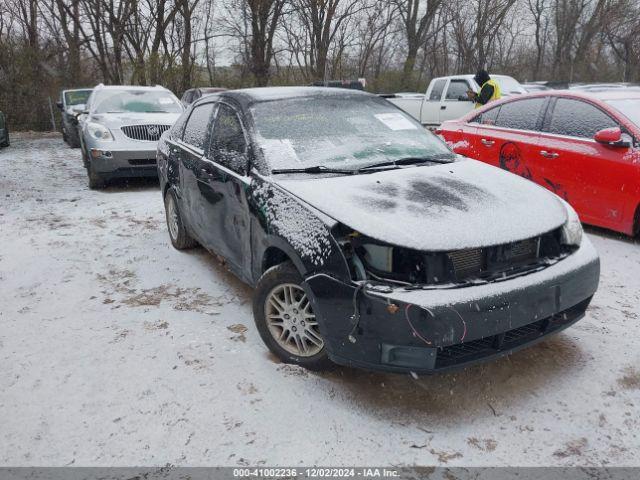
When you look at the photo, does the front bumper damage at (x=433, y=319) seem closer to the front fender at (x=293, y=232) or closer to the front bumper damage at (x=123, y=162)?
the front fender at (x=293, y=232)

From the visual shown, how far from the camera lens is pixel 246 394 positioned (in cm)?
277

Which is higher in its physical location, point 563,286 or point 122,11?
point 122,11

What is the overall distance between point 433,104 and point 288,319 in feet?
35.1

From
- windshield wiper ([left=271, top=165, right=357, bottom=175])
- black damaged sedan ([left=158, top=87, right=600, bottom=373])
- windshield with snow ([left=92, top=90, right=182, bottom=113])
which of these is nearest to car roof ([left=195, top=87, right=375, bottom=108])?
black damaged sedan ([left=158, top=87, right=600, bottom=373])

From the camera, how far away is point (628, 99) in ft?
17.1

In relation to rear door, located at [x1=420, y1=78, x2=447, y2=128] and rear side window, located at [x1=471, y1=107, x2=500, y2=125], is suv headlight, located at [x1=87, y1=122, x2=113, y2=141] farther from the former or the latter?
rear door, located at [x1=420, y1=78, x2=447, y2=128]

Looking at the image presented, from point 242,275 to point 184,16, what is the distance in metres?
21.8

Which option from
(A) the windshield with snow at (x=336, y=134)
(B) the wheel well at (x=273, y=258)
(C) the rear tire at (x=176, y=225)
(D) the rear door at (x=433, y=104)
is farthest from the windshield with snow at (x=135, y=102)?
(B) the wheel well at (x=273, y=258)

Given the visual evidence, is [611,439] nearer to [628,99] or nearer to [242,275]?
[242,275]

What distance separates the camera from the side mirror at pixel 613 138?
4.74m

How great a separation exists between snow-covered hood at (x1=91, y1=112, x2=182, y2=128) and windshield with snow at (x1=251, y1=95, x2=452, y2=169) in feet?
16.2

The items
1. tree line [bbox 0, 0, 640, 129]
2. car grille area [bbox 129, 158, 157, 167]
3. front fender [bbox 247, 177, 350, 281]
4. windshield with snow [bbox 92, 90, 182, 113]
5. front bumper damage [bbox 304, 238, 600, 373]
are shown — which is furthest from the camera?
tree line [bbox 0, 0, 640, 129]

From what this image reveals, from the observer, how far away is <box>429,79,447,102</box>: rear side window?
12.5 meters

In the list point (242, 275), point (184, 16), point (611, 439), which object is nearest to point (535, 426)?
point (611, 439)
